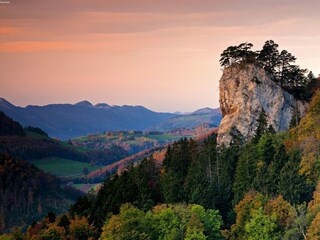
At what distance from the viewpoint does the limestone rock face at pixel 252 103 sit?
142 metres

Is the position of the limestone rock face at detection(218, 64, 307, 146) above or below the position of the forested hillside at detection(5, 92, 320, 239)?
above

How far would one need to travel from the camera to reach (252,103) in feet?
467

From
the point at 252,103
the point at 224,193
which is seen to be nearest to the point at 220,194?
the point at 224,193

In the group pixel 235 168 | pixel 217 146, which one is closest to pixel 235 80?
pixel 217 146

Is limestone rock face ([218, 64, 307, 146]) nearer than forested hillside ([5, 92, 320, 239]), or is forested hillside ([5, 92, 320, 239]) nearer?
forested hillside ([5, 92, 320, 239])

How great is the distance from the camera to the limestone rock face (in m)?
142

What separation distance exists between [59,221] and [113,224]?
131ft

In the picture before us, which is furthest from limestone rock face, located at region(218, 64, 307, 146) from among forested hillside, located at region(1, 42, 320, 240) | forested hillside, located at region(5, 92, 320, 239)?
forested hillside, located at region(5, 92, 320, 239)

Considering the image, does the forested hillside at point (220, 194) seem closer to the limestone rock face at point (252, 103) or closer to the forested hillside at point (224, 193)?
the forested hillside at point (224, 193)

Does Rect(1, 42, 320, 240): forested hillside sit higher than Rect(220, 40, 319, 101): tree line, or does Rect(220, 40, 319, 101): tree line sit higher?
Rect(220, 40, 319, 101): tree line

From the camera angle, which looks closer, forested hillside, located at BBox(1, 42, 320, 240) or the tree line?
forested hillside, located at BBox(1, 42, 320, 240)

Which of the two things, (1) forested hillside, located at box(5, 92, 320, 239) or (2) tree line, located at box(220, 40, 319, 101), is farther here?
(2) tree line, located at box(220, 40, 319, 101)

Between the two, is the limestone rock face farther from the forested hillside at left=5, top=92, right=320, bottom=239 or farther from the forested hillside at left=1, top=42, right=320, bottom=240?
the forested hillside at left=5, top=92, right=320, bottom=239

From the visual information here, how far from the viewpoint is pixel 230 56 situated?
147 meters
